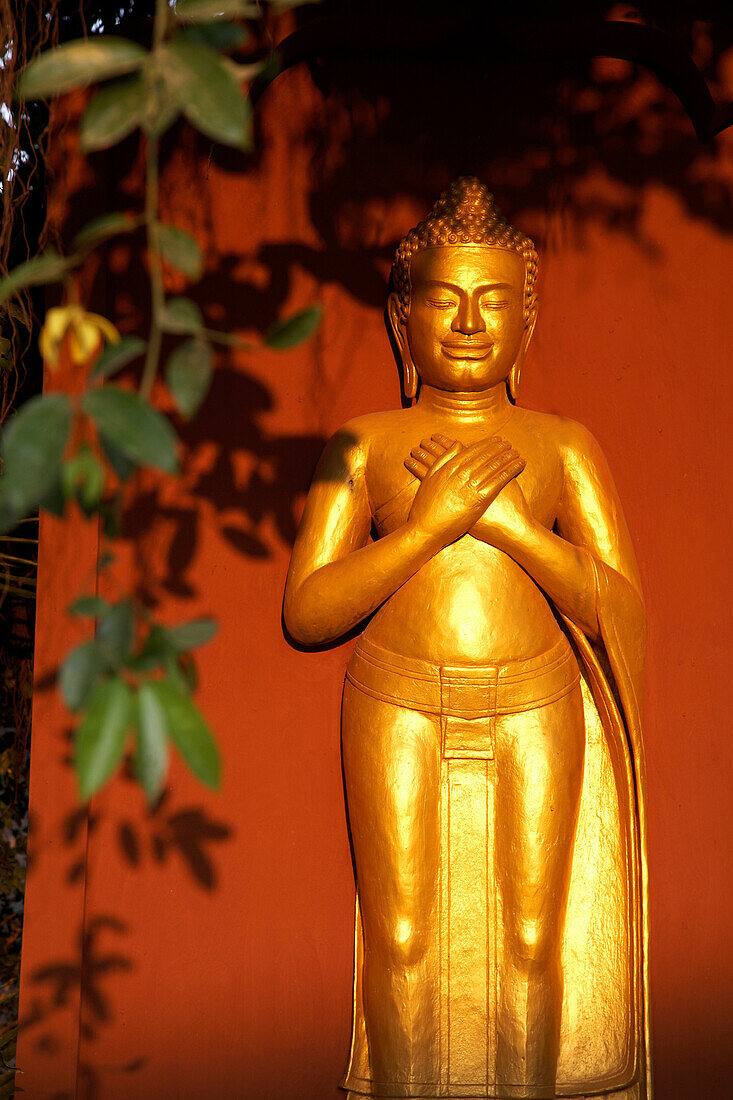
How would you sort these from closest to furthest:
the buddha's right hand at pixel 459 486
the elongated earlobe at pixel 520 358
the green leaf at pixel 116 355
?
the green leaf at pixel 116 355
the buddha's right hand at pixel 459 486
the elongated earlobe at pixel 520 358

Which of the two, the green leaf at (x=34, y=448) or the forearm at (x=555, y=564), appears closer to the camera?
the green leaf at (x=34, y=448)

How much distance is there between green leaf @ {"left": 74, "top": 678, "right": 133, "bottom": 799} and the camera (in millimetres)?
1132

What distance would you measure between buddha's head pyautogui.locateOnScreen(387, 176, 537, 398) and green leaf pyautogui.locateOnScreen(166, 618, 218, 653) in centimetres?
126

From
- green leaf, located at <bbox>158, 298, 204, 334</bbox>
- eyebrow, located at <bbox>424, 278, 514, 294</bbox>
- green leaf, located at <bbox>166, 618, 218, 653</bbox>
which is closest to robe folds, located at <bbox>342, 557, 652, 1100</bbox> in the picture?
eyebrow, located at <bbox>424, 278, 514, 294</bbox>

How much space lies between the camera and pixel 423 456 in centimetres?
238

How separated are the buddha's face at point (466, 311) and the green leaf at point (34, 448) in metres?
1.31

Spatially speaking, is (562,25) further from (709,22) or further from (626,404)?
(626,404)

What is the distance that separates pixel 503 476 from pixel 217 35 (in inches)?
45.0

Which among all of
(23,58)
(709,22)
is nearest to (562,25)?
(709,22)

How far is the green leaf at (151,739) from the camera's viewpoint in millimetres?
1164

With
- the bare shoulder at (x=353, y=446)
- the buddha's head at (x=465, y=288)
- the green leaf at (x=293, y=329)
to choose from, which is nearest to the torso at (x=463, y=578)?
the bare shoulder at (x=353, y=446)

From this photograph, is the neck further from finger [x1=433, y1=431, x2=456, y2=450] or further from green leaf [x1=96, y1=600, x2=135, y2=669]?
green leaf [x1=96, y1=600, x2=135, y2=669]

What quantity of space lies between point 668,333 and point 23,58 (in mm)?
1429

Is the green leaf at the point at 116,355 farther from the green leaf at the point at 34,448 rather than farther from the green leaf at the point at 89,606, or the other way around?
the green leaf at the point at 89,606
